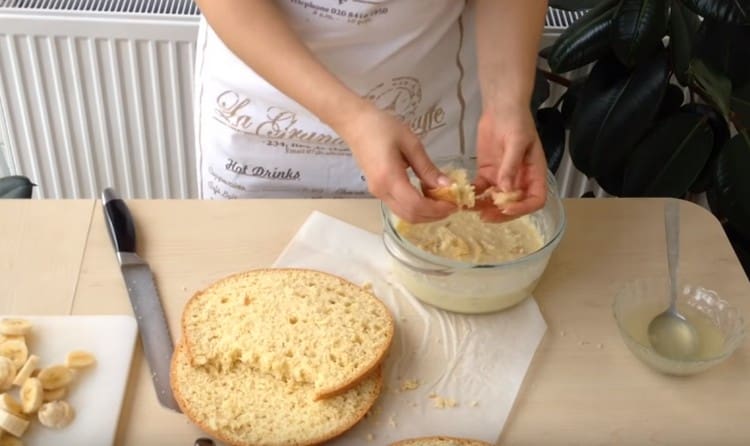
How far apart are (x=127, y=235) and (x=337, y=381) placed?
14.3 inches

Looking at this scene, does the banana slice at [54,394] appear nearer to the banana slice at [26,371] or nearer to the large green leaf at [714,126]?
the banana slice at [26,371]

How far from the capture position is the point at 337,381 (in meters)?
0.91

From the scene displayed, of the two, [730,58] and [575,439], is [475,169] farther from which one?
[730,58]

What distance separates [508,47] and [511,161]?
204 millimetres

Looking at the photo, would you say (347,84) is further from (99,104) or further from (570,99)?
(99,104)

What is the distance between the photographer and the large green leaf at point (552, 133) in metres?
1.72

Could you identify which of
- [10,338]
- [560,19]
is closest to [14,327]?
[10,338]

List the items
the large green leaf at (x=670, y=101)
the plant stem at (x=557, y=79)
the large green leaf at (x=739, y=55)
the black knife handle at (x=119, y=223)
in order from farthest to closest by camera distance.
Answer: the plant stem at (x=557, y=79)
the large green leaf at (x=670, y=101)
the large green leaf at (x=739, y=55)
the black knife handle at (x=119, y=223)

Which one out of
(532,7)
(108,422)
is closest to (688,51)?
(532,7)

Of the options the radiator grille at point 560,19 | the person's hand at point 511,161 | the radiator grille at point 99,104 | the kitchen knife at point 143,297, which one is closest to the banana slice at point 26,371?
the kitchen knife at point 143,297

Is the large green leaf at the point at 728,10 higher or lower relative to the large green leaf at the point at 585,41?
higher

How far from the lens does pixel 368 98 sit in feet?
4.13

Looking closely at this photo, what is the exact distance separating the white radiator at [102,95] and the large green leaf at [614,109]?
250mm

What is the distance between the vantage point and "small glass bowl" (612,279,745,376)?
3.16ft
